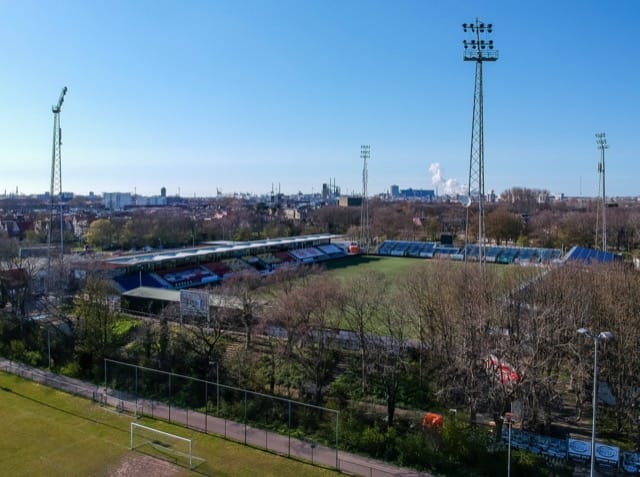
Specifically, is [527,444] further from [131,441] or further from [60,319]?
[60,319]

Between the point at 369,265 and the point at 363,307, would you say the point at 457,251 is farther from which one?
the point at 363,307

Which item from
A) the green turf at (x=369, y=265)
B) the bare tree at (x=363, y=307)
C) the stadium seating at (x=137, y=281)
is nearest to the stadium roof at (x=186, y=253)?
the stadium seating at (x=137, y=281)

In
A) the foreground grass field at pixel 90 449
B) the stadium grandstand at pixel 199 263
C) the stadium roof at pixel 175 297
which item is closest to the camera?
the foreground grass field at pixel 90 449

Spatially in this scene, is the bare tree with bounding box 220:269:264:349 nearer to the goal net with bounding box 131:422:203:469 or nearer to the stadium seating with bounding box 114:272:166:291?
the goal net with bounding box 131:422:203:469

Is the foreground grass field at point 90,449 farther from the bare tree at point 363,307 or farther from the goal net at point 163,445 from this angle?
the bare tree at point 363,307

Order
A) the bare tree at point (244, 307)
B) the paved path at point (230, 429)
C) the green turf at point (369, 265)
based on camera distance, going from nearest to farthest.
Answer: the paved path at point (230, 429), the bare tree at point (244, 307), the green turf at point (369, 265)

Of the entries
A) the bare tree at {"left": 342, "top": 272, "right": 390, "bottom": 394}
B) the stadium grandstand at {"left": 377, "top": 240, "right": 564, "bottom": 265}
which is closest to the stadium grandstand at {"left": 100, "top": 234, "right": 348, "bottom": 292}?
the stadium grandstand at {"left": 377, "top": 240, "right": 564, "bottom": 265}
